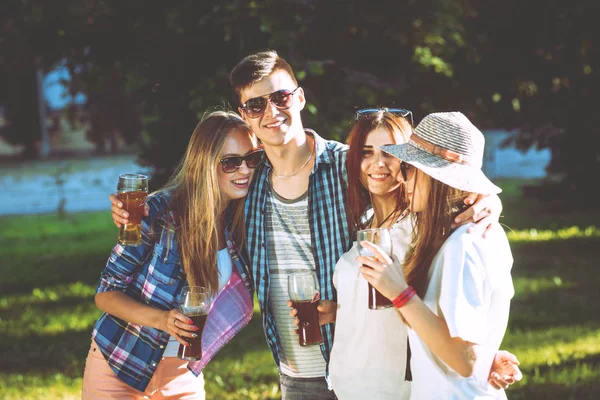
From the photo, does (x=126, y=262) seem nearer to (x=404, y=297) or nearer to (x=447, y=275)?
(x=404, y=297)

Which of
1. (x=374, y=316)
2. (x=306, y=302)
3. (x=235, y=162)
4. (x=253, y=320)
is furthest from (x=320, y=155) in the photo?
(x=253, y=320)

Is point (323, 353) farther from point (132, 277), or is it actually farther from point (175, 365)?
point (132, 277)

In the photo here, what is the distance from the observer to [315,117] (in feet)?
29.1

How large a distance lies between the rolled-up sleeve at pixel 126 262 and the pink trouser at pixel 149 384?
32 centimetres

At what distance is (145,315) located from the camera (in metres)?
3.64

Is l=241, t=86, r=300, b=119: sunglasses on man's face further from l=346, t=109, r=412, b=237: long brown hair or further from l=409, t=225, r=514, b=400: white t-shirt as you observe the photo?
l=409, t=225, r=514, b=400: white t-shirt

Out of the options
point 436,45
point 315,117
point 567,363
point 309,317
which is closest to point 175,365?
point 309,317

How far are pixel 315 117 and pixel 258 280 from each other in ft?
16.6

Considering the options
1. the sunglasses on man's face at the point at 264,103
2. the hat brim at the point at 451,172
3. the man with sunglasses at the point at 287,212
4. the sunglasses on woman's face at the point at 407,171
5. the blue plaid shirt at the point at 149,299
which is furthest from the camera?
the sunglasses on man's face at the point at 264,103

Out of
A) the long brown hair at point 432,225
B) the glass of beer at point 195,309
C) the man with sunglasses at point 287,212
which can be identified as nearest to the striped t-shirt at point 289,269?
the man with sunglasses at point 287,212

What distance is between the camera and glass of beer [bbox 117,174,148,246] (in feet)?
12.4

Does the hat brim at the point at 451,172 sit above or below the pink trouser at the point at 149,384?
above

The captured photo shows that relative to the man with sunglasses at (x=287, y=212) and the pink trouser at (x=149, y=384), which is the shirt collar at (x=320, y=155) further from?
the pink trouser at (x=149, y=384)

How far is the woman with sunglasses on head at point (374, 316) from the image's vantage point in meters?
3.34
